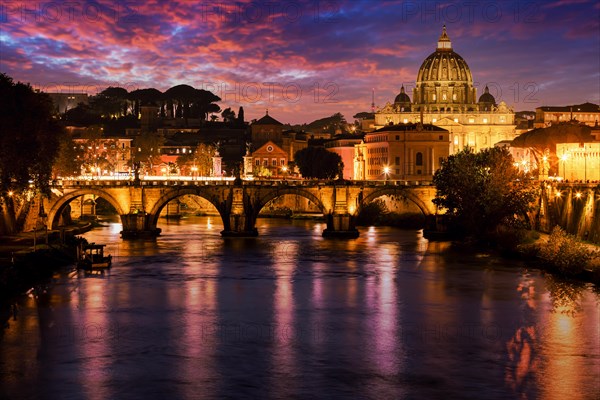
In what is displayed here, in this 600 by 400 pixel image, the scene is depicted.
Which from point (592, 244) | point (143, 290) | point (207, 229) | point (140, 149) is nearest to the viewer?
point (143, 290)

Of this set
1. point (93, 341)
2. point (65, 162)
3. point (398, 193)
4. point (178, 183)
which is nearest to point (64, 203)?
point (178, 183)

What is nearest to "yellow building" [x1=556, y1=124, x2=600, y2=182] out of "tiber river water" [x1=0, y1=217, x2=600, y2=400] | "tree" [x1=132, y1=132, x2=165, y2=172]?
"tiber river water" [x1=0, y1=217, x2=600, y2=400]

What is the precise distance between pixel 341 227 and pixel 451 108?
90500 mm

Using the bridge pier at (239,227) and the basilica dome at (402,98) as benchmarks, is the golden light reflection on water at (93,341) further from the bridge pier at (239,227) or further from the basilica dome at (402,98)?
the basilica dome at (402,98)

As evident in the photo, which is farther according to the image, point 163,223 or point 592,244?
point 163,223

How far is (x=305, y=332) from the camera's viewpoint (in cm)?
3581

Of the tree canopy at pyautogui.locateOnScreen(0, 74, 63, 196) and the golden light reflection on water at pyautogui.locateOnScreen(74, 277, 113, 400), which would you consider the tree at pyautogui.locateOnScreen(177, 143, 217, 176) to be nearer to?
the tree canopy at pyautogui.locateOnScreen(0, 74, 63, 196)

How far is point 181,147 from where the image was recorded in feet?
424

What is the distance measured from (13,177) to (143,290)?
13.1 m

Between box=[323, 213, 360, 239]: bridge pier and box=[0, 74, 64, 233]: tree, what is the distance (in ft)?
71.2

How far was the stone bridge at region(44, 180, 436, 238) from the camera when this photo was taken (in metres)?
69.8

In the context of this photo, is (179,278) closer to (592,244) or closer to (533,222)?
(592,244)

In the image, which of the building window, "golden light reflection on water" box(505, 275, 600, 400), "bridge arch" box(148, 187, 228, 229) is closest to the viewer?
"golden light reflection on water" box(505, 275, 600, 400)

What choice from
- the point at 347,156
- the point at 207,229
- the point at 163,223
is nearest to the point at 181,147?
the point at 347,156
